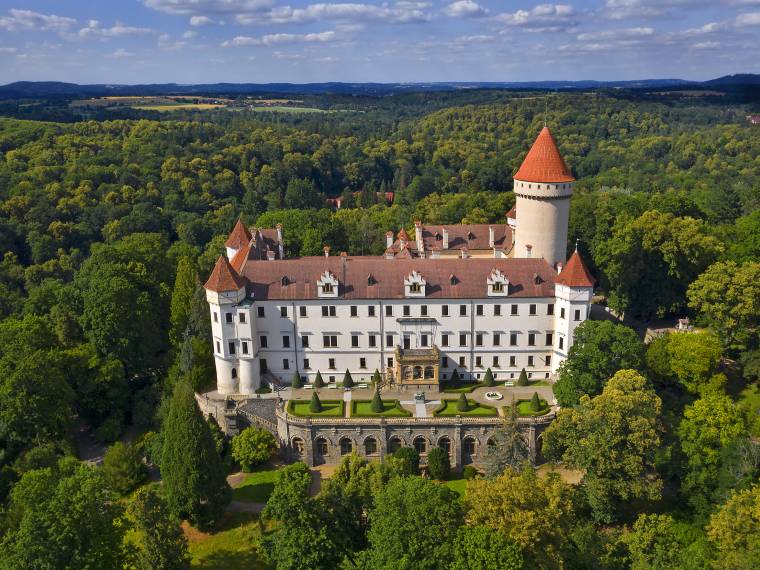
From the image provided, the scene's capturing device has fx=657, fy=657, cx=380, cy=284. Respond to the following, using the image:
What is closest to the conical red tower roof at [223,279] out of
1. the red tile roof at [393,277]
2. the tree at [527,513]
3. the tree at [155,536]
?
the red tile roof at [393,277]

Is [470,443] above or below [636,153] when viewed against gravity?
below

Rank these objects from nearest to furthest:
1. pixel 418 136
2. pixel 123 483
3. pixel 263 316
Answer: pixel 123 483, pixel 263 316, pixel 418 136

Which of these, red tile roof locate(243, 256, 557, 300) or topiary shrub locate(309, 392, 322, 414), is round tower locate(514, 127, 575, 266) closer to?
red tile roof locate(243, 256, 557, 300)

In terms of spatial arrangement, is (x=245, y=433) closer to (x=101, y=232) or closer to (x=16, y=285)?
(x=16, y=285)

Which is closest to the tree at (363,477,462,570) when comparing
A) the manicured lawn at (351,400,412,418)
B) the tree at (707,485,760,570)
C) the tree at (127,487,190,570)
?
the tree at (127,487,190,570)

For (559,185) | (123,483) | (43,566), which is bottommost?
(123,483)

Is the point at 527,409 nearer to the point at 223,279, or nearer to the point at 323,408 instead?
the point at 323,408

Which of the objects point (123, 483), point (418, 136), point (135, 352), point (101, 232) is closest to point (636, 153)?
point (418, 136)

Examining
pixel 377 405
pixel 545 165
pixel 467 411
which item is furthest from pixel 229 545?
pixel 545 165
